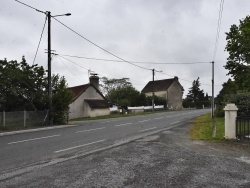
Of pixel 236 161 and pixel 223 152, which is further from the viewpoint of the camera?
pixel 223 152

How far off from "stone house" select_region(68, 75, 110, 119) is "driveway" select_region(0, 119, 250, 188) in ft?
114

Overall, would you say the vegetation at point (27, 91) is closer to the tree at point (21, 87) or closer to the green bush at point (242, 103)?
the tree at point (21, 87)

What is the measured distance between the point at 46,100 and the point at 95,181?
69.7 ft

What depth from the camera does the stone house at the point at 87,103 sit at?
4403 centimetres

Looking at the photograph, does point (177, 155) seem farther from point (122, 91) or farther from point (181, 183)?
point (122, 91)

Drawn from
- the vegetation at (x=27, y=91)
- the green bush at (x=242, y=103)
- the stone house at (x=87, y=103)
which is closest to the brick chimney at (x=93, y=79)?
the stone house at (x=87, y=103)

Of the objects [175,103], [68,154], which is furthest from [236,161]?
[175,103]

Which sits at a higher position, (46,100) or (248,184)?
(46,100)

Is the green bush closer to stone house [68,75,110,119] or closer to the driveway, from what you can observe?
the driveway

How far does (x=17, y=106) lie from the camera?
82.3 ft

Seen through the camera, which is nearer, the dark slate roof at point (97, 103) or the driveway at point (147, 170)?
the driveway at point (147, 170)

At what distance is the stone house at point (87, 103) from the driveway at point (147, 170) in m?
34.7

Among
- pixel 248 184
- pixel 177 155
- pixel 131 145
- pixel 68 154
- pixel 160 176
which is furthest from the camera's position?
pixel 131 145

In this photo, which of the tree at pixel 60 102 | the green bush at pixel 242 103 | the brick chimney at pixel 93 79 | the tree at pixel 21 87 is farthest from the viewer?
the brick chimney at pixel 93 79
